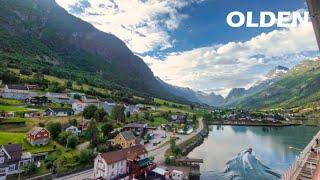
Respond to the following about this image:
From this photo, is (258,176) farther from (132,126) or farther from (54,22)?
(54,22)

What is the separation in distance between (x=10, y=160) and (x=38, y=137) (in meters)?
6.45

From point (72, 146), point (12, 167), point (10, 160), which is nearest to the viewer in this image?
point (10, 160)

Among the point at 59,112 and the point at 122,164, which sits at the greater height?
the point at 59,112

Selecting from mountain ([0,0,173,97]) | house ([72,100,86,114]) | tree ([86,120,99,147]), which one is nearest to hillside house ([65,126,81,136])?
tree ([86,120,99,147])

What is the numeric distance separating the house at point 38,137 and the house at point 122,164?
8.26 metres

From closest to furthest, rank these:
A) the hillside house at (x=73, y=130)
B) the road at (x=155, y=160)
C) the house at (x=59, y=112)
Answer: the road at (x=155, y=160) < the hillside house at (x=73, y=130) < the house at (x=59, y=112)

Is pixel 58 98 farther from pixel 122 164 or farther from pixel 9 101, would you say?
pixel 122 164

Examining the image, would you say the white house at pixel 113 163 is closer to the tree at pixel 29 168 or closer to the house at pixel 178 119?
the tree at pixel 29 168

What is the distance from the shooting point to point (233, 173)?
35.2 m

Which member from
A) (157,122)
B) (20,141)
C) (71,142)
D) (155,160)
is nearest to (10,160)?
(20,141)

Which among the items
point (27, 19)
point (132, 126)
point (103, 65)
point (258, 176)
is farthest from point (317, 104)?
point (27, 19)

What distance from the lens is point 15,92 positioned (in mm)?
58656

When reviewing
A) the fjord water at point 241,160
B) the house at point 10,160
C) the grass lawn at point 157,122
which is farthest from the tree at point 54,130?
the grass lawn at point 157,122

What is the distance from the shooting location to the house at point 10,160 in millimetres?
28206
